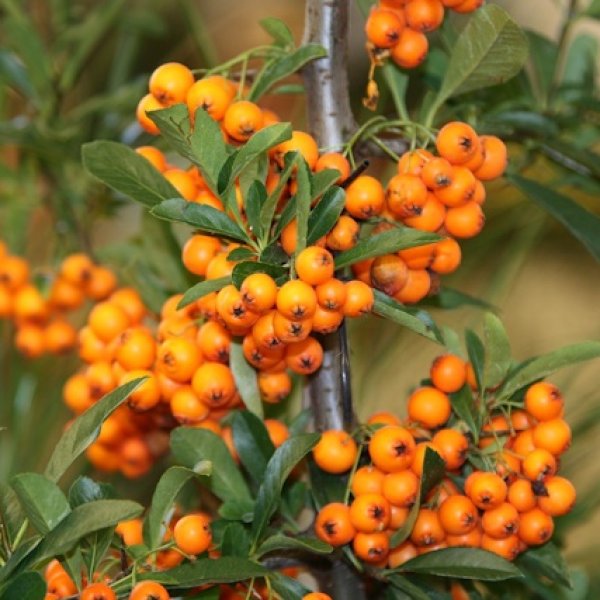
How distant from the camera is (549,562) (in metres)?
0.66

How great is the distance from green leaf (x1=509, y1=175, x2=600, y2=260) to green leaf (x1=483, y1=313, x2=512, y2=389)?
5.0 inches

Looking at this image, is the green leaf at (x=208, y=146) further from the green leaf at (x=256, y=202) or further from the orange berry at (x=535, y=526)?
the orange berry at (x=535, y=526)

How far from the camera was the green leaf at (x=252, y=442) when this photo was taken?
0.66 metres

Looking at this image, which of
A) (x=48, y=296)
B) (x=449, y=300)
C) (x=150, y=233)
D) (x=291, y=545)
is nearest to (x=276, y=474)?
(x=291, y=545)

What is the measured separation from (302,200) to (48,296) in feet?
2.02

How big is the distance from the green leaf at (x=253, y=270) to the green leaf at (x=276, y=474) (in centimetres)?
9

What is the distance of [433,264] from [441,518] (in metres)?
0.15

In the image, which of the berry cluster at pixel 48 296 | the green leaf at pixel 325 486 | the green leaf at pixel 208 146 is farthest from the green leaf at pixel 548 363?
the berry cluster at pixel 48 296

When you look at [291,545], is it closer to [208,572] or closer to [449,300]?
[208,572]

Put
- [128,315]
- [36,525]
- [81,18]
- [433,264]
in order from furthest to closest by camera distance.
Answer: [81,18]
[128,315]
[433,264]
[36,525]

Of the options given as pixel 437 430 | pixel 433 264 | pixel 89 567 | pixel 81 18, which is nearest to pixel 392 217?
pixel 433 264

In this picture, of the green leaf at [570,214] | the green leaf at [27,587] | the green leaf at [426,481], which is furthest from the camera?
the green leaf at [570,214]

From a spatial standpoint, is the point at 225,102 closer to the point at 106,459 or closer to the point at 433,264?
the point at 433,264

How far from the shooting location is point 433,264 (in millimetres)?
651
